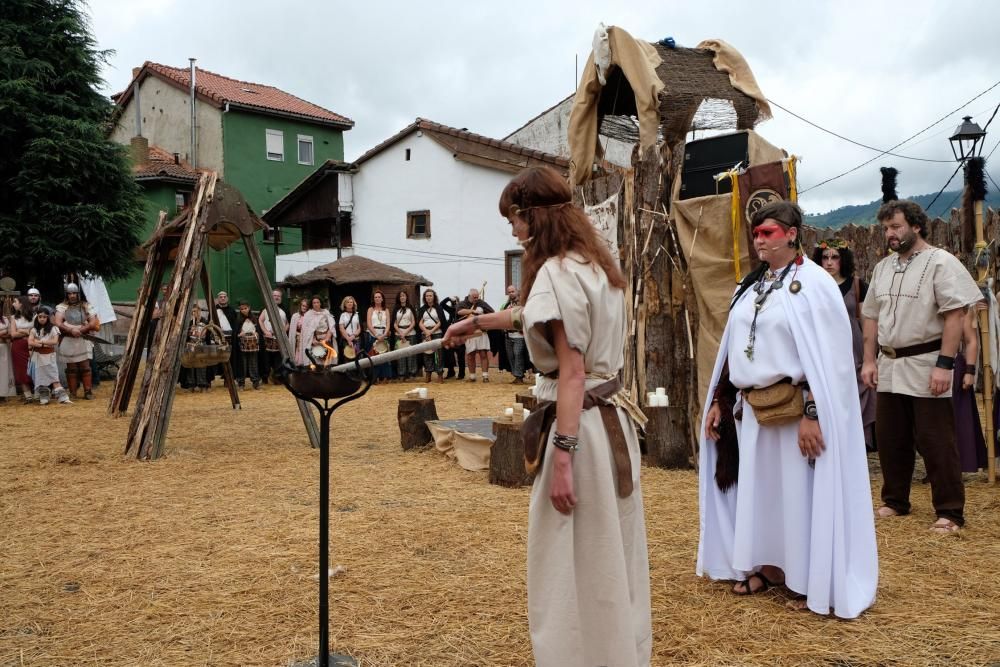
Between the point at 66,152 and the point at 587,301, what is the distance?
58.8 feet

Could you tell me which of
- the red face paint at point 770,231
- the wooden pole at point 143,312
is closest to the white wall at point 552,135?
the wooden pole at point 143,312

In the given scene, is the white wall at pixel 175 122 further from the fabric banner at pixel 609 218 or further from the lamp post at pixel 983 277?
the lamp post at pixel 983 277

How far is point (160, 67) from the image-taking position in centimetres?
3181

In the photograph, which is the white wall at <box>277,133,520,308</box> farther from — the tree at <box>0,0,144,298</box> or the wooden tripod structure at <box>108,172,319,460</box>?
the wooden tripod structure at <box>108,172,319,460</box>

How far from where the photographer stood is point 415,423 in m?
7.95

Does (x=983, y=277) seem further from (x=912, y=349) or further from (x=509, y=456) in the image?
(x=509, y=456)

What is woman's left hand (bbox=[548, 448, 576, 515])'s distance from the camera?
247 cm

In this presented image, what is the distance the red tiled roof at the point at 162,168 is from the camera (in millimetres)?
28266

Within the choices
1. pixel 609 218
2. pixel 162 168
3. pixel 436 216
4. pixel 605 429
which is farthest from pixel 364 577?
pixel 162 168

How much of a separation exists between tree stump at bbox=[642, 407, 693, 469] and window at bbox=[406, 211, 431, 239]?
66.9 feet

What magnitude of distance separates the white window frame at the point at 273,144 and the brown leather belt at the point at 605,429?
102ft

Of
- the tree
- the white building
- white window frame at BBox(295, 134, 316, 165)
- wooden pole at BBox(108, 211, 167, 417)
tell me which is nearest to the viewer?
wooden pole at BBox(108, 211, 167, 417)

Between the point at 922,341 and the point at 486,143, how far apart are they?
68.5 ft

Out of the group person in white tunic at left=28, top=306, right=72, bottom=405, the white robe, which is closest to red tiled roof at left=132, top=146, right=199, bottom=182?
person in white tunic at left=28, top=306, right=72, bottom=405
